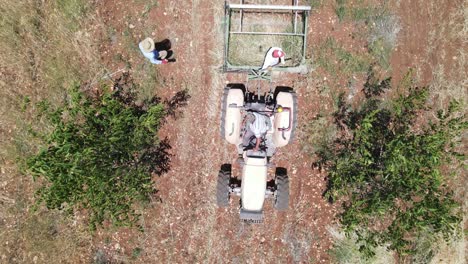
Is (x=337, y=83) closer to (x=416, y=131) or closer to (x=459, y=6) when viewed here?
(x=416, y=131)

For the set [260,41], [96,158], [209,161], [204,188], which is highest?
[260,41]

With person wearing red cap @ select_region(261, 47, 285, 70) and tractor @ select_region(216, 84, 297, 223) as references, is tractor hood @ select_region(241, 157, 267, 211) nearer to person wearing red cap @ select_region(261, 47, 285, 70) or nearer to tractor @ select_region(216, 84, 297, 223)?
tractor @ select_region(216, 84, 297, 223)

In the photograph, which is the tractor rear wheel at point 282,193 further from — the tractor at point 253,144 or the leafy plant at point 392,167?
the leafy plant at point 392,167

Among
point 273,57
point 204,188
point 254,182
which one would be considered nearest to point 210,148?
point 204,188

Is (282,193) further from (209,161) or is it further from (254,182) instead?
(209,161)

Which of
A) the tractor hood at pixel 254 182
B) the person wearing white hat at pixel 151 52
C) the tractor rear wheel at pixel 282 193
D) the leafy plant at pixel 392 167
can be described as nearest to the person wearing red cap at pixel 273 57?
the leafy plant at pixel 392 167
